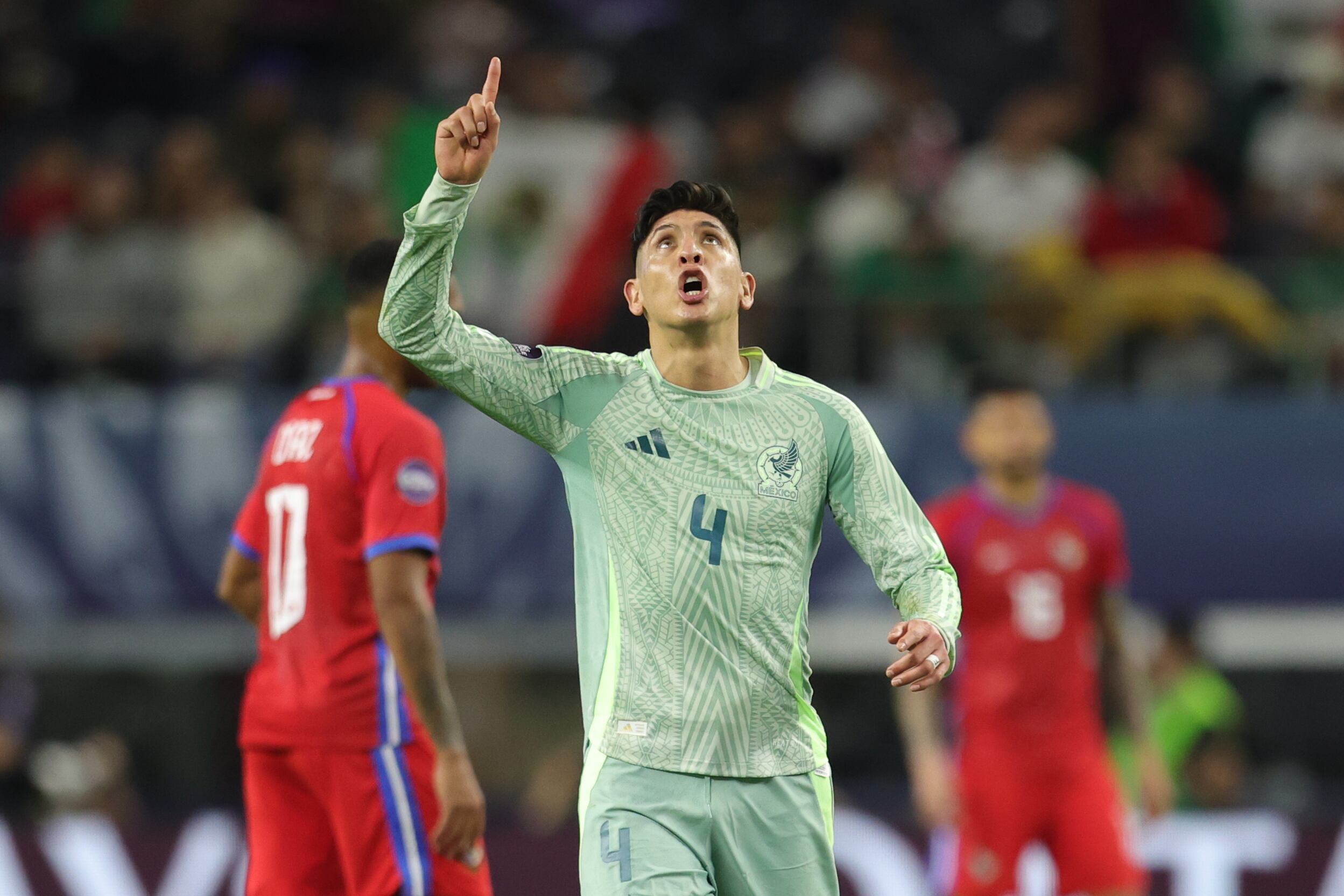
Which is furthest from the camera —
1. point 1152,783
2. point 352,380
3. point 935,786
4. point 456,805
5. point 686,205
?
point 1152,783

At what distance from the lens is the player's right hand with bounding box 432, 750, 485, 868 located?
Answer: 190 inches

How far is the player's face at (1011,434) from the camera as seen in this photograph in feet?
23.5

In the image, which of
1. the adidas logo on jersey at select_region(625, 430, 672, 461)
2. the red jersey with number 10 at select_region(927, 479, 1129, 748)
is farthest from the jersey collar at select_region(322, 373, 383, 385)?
the red jersey with number 10 at select_region(927, 479, 1129, 748)

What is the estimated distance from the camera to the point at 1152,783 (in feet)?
23.2

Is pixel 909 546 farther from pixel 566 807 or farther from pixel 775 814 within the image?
pixel 566 807

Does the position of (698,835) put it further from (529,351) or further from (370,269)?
(370,269)

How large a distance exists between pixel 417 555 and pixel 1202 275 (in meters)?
6.06

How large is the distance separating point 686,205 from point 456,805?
1656mm

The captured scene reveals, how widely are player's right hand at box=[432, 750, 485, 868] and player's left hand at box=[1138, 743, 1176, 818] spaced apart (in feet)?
10.4

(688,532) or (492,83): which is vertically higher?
Result: (492,83)

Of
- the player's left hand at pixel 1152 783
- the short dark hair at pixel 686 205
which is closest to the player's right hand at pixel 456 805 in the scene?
the short dark hair at pixel 686 205

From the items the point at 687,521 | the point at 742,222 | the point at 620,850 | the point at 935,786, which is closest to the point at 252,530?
the point at 687,521

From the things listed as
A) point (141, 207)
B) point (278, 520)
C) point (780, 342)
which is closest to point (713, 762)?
point (278, 520)

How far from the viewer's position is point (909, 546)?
412 centimetres
